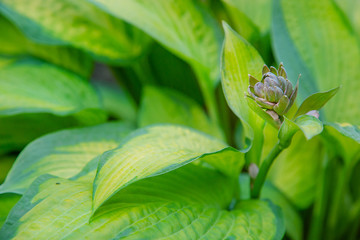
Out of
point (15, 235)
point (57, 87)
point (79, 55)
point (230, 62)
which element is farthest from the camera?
point (79, 55)

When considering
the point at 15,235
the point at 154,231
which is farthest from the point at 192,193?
the point at 15,235

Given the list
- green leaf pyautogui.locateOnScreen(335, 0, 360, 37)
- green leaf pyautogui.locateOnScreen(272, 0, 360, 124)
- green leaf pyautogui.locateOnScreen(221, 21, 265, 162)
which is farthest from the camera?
green leaf pyautogui.locateOnScreen(335, 0, 360, 37)

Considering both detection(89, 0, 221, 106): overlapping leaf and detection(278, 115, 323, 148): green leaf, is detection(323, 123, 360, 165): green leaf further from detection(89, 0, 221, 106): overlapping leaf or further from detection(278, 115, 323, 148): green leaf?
detection(89, 0, 221, 106): overlapping leaf

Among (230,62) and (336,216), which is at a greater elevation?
(230,62)

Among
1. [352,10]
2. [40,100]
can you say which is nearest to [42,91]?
[40,100]

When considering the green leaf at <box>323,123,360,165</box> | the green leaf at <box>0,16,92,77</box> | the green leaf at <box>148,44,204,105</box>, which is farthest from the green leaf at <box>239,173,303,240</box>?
the green leaf at <box>0,16,92,77</box>

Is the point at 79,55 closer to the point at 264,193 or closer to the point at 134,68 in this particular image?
the point at 134,68
